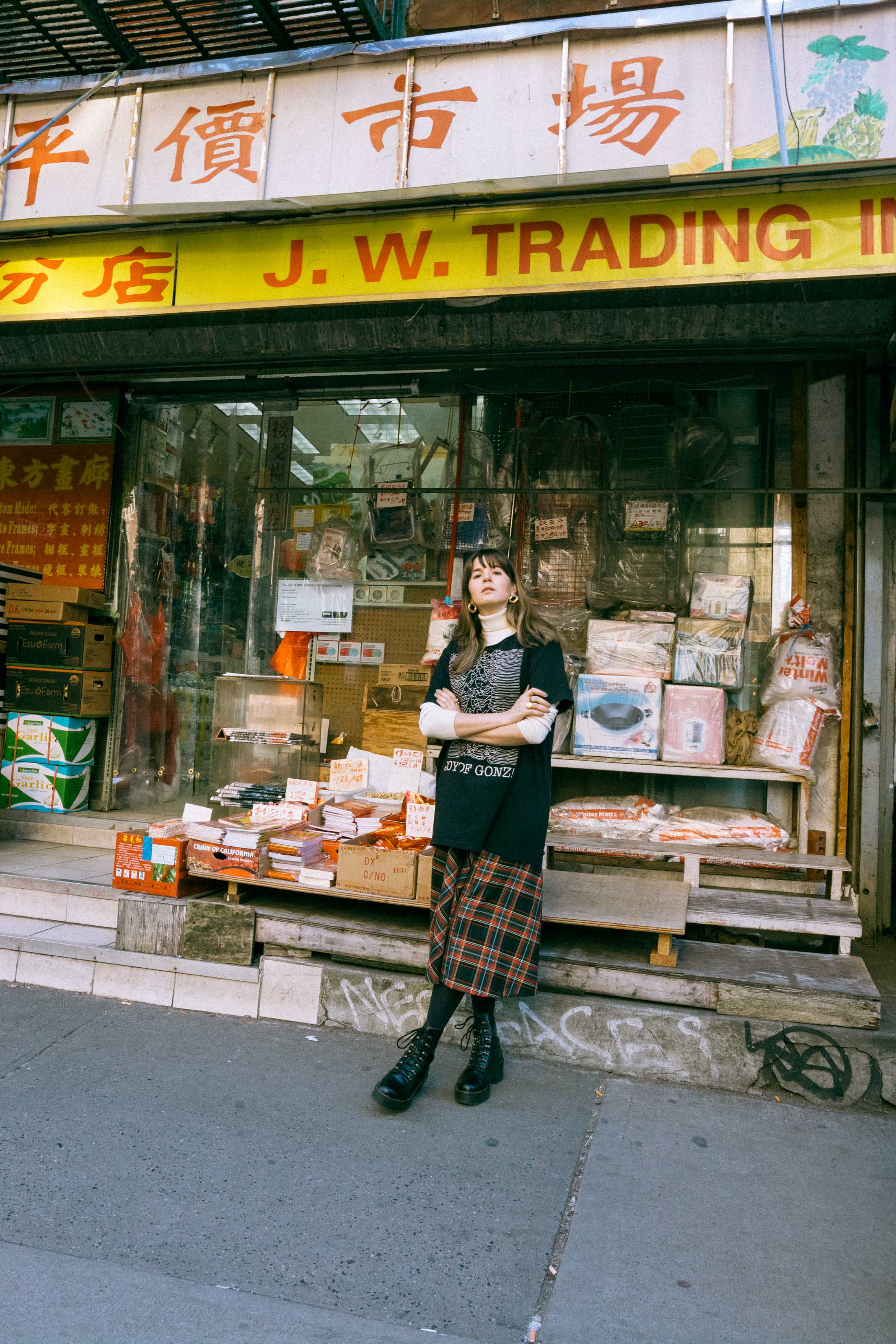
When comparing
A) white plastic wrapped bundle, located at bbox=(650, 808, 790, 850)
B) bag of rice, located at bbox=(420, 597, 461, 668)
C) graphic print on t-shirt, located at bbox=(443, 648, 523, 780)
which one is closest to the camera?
graphic print on t-shirt, located at bbox=(443, 648, 523, 780)

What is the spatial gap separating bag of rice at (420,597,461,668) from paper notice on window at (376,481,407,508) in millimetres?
836

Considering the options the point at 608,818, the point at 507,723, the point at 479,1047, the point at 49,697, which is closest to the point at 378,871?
the point at 479,1047

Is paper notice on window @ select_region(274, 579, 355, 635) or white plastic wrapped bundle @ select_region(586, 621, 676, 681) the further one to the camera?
paper notice on window @ select_region(274, 579, 355, 635)

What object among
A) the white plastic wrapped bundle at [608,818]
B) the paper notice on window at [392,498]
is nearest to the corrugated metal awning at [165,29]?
the paper notice on window at [392,498]

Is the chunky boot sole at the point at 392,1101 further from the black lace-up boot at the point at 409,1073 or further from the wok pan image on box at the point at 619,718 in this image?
the wok pan image on box at the point at 619,718

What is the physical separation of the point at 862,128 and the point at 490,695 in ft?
9.29

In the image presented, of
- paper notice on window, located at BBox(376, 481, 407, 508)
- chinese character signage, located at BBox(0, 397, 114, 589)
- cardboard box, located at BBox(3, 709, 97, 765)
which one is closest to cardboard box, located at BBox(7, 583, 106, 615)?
chinese character signage, located at BBox(0, 397, 114, 589)

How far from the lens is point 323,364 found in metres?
6.39

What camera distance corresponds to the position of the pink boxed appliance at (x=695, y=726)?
5113mm

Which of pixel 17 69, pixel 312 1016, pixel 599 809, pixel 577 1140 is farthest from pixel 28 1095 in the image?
pixel 17 69

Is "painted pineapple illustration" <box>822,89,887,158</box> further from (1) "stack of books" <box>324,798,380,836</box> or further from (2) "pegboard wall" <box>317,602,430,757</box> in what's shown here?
(1) "stack of books" <box>324,798,380,836</box>

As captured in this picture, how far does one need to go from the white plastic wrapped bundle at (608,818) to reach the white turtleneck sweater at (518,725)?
1.71 meters

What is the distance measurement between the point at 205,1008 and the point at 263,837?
0.84 meters

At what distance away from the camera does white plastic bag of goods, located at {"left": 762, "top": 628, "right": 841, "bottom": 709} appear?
510cm
